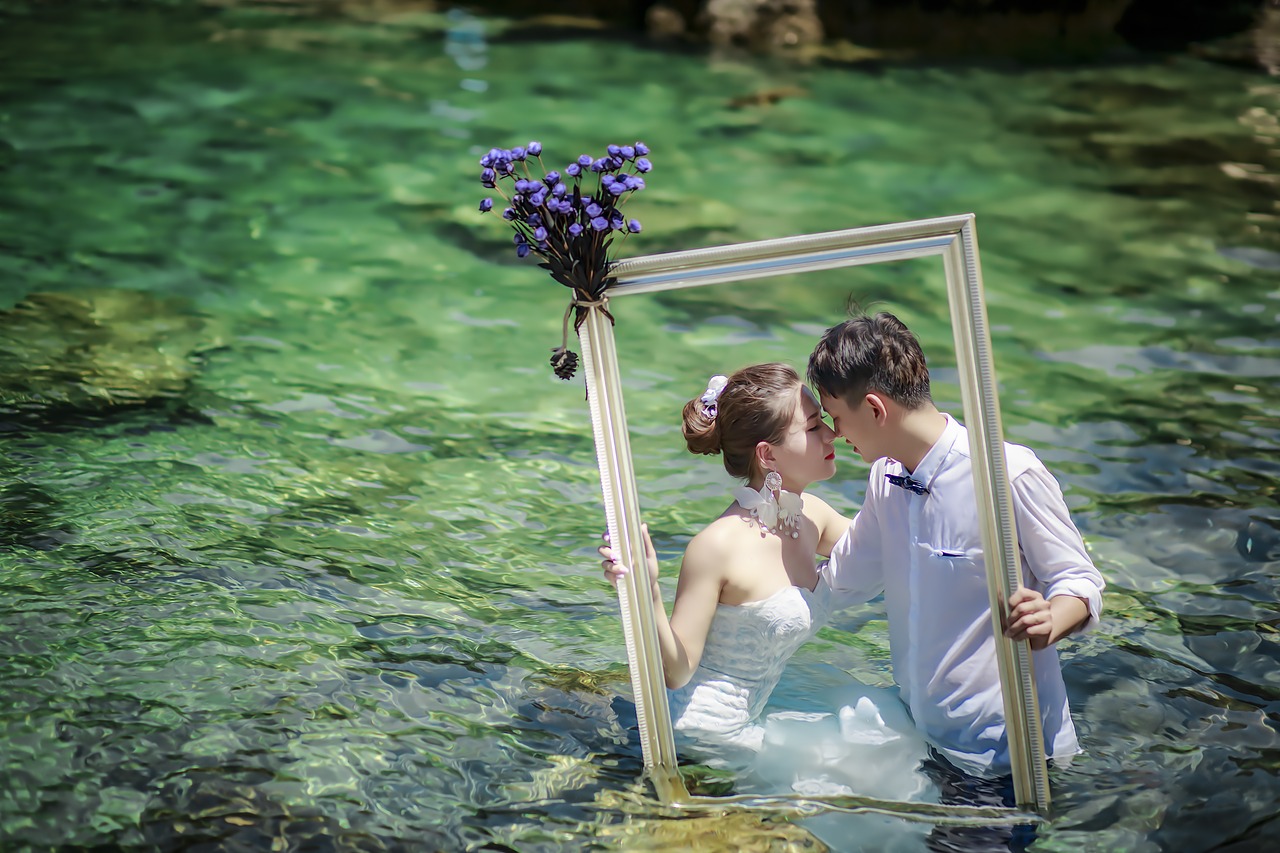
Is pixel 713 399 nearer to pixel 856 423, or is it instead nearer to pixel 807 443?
pixel 807 443

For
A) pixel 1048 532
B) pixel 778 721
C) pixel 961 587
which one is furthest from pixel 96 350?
pixel 1048 532

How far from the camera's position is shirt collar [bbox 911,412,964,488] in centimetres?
304

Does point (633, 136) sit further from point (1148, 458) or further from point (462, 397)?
point (1148, 458)

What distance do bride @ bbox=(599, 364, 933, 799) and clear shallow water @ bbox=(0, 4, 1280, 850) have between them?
28 centimetres

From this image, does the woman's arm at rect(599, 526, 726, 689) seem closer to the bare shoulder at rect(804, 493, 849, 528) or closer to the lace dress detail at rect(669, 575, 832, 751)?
the lace dress detail at rect(669, 575, 832, 751)

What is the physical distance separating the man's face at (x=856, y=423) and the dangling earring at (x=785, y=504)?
0.26m

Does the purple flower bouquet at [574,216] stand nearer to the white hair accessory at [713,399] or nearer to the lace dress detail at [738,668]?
the white hair accessory at [713,399]

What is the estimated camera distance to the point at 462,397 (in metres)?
6.59

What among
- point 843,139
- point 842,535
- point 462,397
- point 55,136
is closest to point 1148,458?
point 842,535

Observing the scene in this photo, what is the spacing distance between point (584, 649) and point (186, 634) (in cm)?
130

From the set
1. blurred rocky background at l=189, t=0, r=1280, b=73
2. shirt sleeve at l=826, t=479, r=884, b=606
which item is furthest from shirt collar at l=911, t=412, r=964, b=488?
blurred rocky background at l=189, t=0, r=1280, b=73

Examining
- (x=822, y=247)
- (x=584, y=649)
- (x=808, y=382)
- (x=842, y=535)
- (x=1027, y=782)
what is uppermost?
Result: (x=822, y=247)

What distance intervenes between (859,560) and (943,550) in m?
0.33

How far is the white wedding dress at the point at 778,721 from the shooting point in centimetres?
321
